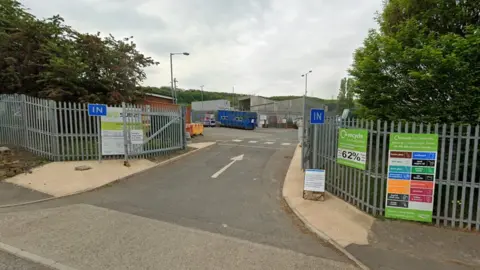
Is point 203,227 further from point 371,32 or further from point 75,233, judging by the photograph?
point 371,32

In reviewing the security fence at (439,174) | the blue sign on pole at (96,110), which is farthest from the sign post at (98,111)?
the security fence at (439,174)

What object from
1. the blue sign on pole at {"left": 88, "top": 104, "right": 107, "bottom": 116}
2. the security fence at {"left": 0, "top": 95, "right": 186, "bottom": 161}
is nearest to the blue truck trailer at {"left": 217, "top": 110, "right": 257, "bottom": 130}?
the security fence at {"left": 0, "top": 95, "right": 186, "bottom": 161}

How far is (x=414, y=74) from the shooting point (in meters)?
5.13

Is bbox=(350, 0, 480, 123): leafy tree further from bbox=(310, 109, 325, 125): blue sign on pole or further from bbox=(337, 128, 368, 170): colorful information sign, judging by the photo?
bbox=(310, 109, 325, 125): blue sign on pole

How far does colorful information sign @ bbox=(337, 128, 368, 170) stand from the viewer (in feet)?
18.2

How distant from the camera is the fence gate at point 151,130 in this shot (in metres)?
10.1

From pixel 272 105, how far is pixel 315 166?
49.9 metres

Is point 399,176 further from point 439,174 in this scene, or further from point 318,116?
point 318,116

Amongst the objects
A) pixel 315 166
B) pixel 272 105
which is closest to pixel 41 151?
pixel 315 166

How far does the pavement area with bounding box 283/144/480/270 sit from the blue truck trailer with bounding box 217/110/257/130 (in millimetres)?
28960

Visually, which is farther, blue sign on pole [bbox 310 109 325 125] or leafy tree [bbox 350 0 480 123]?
blue sign on pole [bbox 310 109 325 125]

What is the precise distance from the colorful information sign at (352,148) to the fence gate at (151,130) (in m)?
7.33

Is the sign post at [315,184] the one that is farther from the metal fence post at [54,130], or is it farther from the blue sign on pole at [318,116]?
the metal fence post at [54,130]

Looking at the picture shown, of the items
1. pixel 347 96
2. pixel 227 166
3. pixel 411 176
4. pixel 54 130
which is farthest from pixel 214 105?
pixel 411 176
